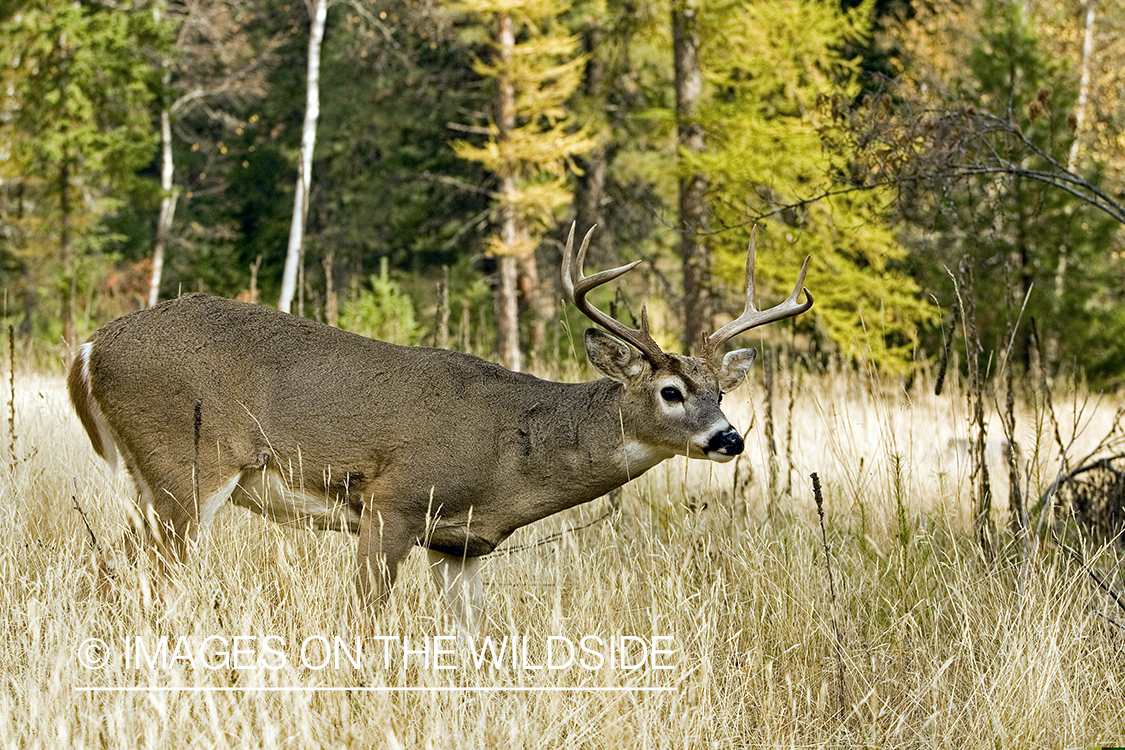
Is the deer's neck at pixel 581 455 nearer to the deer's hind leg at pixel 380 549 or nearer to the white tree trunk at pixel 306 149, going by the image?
the deer's hind leg at pixel 380 549

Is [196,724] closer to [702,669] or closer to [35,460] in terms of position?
[702,669]

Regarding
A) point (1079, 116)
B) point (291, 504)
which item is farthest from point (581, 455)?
point (1079, 116)

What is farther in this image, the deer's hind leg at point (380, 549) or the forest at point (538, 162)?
the forest at point (538, 162)

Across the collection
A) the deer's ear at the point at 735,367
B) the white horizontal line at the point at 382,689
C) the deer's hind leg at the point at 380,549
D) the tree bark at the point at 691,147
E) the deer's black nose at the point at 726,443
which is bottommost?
the white horizontal line at the point at 382,689

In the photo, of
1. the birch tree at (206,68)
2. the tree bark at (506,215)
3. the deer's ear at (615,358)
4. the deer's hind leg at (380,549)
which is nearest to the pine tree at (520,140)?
the tree bark at (506,215)

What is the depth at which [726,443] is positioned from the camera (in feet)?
13.1

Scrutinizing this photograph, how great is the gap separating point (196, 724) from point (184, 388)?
1508 millimetres

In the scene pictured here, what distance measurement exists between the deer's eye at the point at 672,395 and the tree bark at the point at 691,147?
919 centimetres

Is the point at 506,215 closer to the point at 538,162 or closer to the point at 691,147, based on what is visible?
the point at 538,162

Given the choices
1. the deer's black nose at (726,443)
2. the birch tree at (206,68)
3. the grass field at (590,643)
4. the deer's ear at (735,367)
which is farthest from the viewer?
the birch tree at (206,68)

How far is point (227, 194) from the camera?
25578 mm

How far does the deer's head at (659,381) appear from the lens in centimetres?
414

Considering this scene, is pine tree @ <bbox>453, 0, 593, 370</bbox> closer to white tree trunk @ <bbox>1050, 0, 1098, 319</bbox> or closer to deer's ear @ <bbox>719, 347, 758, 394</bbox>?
white tree trunk @ <bbox>1050, 0, 1098, 319</bbox>

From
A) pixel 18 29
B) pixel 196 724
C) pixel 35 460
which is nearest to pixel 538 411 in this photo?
pixel 196 724
